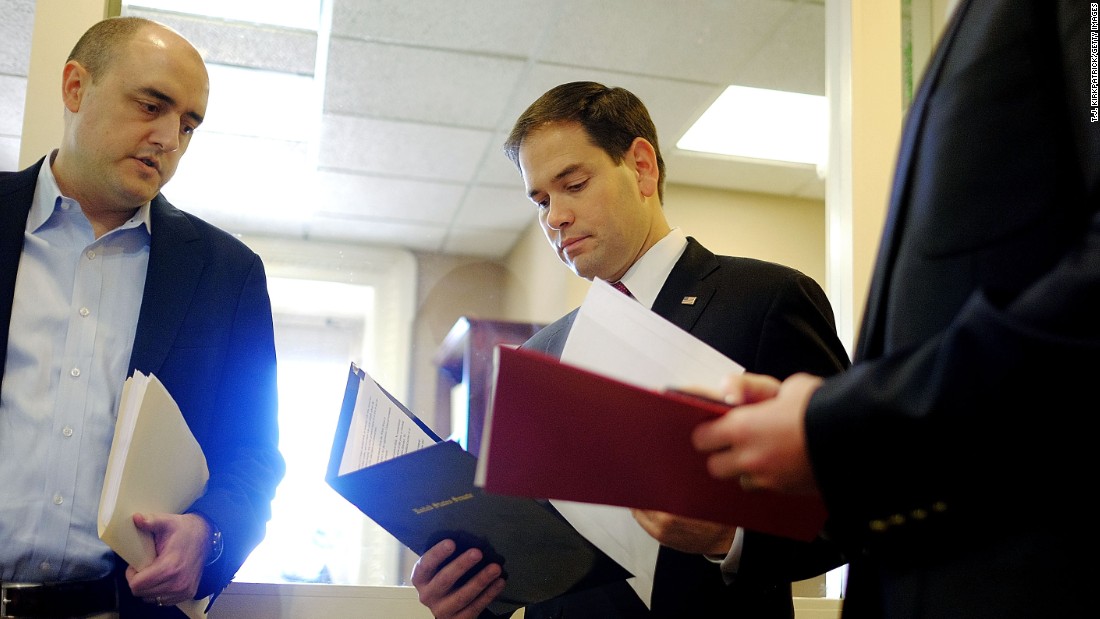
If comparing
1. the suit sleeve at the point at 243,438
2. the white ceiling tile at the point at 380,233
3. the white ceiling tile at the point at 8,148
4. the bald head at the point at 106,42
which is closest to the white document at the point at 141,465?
the suit sleeve at the point at 243,438

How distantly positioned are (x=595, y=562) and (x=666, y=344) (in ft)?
1.18

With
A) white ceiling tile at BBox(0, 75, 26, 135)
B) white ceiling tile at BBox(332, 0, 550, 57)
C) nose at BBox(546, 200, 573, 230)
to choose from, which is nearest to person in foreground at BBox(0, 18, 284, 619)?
nose at BBox(546, 200, 573, 230)

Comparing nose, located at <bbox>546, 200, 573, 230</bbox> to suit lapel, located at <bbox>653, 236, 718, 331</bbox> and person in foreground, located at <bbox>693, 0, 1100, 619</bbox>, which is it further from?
person in foreground, located at <bbox>693, 0, 1100, 619</bbox>

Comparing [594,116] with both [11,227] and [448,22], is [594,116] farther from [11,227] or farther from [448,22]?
[11,227]

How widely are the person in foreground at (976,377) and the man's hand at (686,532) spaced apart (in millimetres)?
284

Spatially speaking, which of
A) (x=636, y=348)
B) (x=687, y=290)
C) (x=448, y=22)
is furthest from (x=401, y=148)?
(x=636, y=348)

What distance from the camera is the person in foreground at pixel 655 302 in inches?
49.3

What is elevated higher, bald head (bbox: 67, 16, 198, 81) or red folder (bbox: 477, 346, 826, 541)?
bald head (bbox: 67, 16, 198, 81)

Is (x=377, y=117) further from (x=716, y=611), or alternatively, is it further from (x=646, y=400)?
(x=646, y=400)

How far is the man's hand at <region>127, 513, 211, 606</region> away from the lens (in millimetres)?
1287

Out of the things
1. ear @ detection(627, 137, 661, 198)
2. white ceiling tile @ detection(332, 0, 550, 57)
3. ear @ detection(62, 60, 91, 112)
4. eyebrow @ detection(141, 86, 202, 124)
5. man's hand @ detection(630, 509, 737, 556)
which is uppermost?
white ceiling tile @ detection(332, 0, 550, 57)

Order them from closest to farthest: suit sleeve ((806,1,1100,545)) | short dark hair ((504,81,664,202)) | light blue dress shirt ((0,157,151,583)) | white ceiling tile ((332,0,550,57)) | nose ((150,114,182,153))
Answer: suit sleeve ((806,1,1100,545)) < light blue dress shirt ((0,157,151,583)) < nose ((150,114,182,153)) < short dark hair ((504,81,664,202)) < white ceiling tile ((332,0,550,57))

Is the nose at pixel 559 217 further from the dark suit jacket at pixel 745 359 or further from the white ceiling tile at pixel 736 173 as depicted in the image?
the white ceiling tile at pixel 736 173

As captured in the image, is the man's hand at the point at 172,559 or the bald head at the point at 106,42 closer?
the man's hand at the point at 172,559
